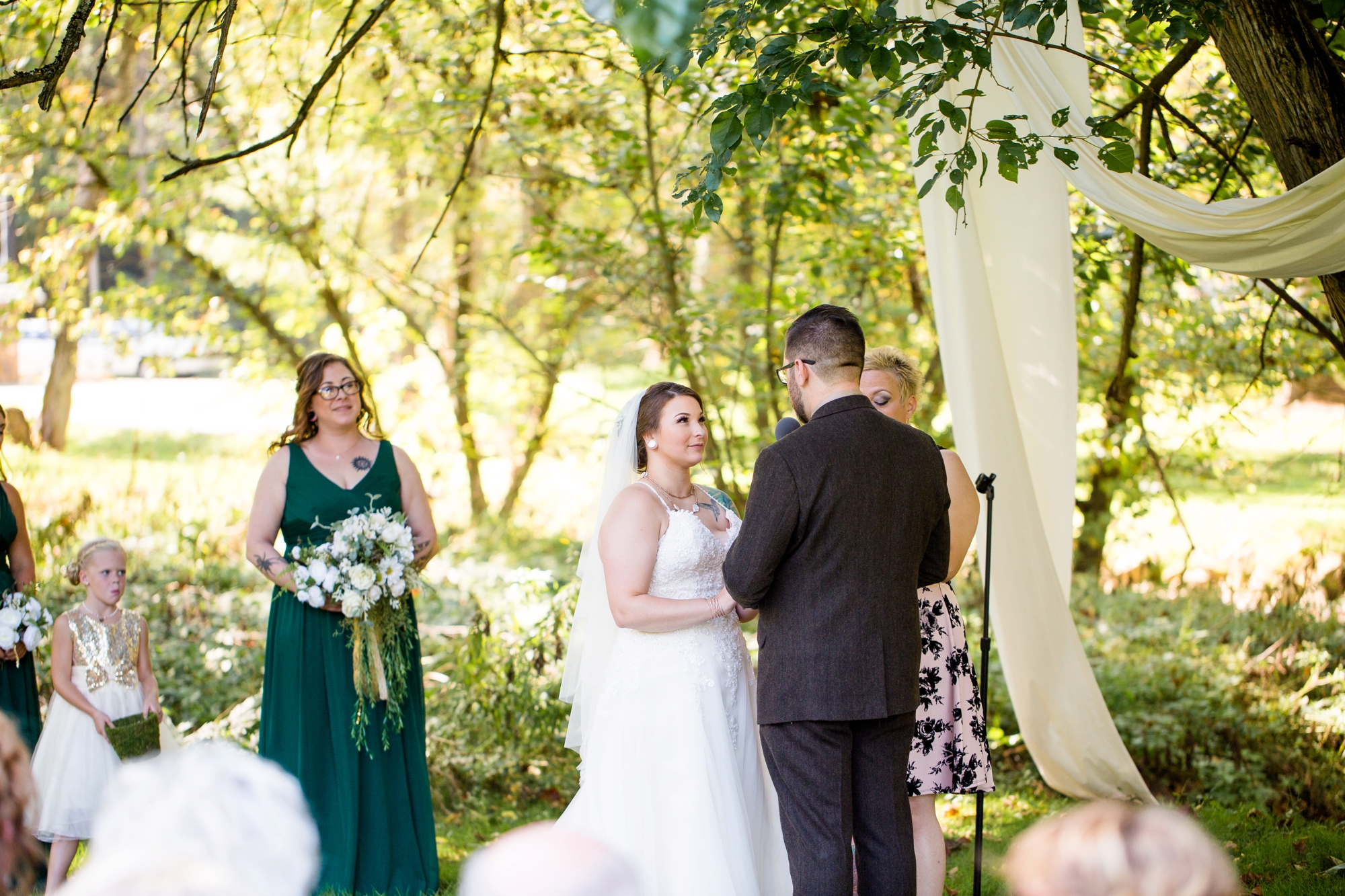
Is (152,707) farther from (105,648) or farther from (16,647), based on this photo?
(16,647)

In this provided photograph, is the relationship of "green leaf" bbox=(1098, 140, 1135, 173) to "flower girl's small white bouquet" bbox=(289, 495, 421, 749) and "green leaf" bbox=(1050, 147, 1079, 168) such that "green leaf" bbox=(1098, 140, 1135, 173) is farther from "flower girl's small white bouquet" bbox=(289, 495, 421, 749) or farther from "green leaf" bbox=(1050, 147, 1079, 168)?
"flower girl's small white bouquet" bbox=(289, 495, 421, 749)

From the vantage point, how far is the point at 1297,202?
3.35 meters

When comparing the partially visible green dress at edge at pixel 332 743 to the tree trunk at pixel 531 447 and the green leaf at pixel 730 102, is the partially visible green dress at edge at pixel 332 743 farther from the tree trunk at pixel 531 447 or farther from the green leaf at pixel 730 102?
the tree trunk at pixel 531 447

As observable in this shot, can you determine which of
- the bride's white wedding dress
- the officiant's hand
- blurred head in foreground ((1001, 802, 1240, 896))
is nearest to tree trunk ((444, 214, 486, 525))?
the officiant's hand

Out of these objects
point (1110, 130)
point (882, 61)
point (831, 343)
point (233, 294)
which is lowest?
point (831, 343)

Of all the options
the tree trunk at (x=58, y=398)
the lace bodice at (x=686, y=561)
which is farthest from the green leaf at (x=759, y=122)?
the tree trunk at (x=58, y=398)

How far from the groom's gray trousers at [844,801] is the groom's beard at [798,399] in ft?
2.71

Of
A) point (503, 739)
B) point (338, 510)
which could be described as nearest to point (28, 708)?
point (338, 510)

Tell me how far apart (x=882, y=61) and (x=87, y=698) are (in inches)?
141

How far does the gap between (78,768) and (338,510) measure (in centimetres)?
133

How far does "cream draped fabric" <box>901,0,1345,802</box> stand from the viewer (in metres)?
3.93

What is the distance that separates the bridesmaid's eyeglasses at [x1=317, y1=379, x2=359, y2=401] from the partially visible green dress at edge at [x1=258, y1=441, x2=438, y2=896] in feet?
0.79

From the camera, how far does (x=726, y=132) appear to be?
3240mm

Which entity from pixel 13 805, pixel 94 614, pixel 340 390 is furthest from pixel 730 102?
pixel 94 614
